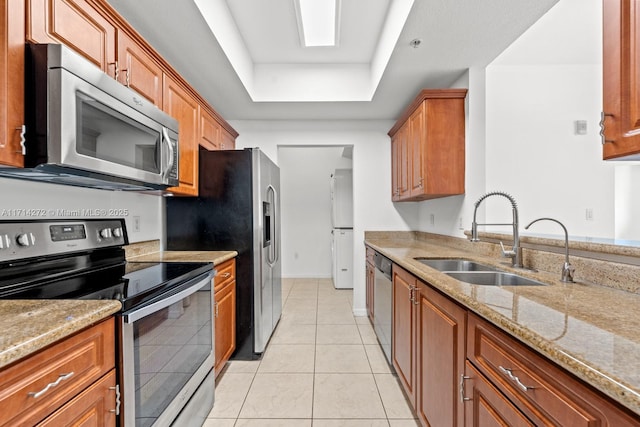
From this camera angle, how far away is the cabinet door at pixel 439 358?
1148 mm

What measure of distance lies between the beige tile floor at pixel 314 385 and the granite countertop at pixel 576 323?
1039 millimetres

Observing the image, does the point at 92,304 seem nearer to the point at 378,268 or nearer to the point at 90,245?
the point at 90,245

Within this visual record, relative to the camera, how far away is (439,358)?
1.32 m

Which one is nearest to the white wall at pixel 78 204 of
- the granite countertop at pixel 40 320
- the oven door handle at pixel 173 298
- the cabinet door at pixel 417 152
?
the granite countertop at pixel 40 320

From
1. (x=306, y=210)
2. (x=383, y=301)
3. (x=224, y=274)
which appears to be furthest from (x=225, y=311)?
(x=306, y=210)

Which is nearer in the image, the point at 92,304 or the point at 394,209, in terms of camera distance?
the point at 92,304

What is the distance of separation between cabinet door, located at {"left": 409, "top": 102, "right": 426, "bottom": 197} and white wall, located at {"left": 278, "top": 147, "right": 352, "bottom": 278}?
2.96m

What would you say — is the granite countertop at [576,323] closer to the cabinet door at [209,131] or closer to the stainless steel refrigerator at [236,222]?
the stainless steel refrigerator at [236,222]

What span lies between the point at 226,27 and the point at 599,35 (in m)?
2.82

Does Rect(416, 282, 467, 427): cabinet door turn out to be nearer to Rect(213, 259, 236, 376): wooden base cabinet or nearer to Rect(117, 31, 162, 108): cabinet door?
Rect(213, 259, 236, 376): wooden base cabinet

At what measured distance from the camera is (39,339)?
0.71 metres

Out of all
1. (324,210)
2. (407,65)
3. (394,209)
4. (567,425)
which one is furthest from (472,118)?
(324,210)

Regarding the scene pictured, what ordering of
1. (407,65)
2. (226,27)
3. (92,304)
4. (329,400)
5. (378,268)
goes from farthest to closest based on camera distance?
(378,268), (407,65), (226,27), (329,400), (92,304)

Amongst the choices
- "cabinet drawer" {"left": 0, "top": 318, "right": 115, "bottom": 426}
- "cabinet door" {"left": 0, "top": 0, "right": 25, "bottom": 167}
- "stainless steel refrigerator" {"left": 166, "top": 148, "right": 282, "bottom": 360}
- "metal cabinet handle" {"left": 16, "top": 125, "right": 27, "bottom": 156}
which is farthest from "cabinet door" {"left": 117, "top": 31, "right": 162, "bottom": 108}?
"cabinet drawer" {"left": 0, "top": 318, "right": 115, "bottom": 426}
